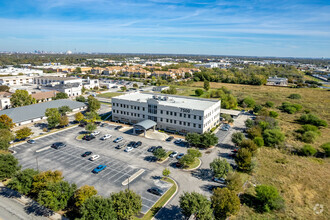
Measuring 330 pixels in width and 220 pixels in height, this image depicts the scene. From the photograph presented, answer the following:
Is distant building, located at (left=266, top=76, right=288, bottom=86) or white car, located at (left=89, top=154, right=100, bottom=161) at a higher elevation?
distant building, located at (left=266, top=76, right=288, bottom=86)

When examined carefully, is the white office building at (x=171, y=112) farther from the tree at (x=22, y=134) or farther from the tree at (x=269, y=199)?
the tree at (x=269, y=199)

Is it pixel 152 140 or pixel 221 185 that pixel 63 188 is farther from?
pixel 152 140

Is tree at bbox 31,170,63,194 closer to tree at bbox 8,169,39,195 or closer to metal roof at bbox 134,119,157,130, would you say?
tree at bbox 8,169,39,195

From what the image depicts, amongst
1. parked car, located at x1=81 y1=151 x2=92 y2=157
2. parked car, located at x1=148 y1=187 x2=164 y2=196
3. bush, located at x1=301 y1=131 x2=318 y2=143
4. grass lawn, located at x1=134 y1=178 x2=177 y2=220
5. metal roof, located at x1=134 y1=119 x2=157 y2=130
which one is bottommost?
grass lawn, located at x1=134 y1=178 x2=177 y2=220

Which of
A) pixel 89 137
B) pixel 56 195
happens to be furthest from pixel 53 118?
pixel 56 195

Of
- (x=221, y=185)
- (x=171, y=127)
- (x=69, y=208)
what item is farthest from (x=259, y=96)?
(x=69, y=208)

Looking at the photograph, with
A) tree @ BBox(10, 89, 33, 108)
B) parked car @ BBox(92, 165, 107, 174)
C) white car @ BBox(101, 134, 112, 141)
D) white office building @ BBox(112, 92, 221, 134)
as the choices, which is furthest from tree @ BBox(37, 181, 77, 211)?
tree @ BBox(10, 89, 33, 108)
